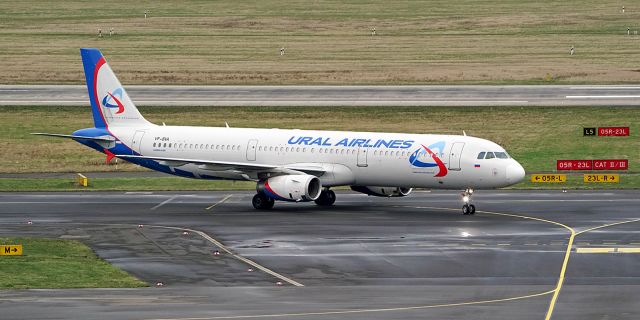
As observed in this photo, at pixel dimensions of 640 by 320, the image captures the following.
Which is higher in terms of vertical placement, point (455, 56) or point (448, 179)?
point (455, 56)

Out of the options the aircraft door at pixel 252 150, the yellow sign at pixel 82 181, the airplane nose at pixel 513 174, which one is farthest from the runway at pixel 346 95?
the airplane nose at pixel 513 174

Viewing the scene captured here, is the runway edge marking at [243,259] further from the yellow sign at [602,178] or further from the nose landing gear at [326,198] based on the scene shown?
the yellow sign at [602,178]

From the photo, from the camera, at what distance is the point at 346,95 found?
108m

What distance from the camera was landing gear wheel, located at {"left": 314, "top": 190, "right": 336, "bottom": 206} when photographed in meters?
65.1

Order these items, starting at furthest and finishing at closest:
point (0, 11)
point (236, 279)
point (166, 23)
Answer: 1. point (0, 11)
2. point (166, 23)
3. point (236, 279)

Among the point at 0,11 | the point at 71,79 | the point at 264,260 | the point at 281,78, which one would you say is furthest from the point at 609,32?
the point at 264,260

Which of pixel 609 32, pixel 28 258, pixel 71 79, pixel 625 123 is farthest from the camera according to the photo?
pixel 609 32

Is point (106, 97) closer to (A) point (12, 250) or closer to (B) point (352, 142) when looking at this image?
(B) point (352, 142)

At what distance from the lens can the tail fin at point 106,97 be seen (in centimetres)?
7000

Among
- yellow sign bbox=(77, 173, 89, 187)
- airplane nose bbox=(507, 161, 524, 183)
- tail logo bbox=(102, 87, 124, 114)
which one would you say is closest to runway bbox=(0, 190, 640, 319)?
airplane nose bbox=(507, 161, 524, 183)

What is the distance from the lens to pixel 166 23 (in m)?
179

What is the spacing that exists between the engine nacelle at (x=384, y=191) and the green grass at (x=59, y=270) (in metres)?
18.6

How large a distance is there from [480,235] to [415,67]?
247 ft

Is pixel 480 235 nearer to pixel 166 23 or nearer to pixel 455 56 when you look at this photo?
pixel 455 56
